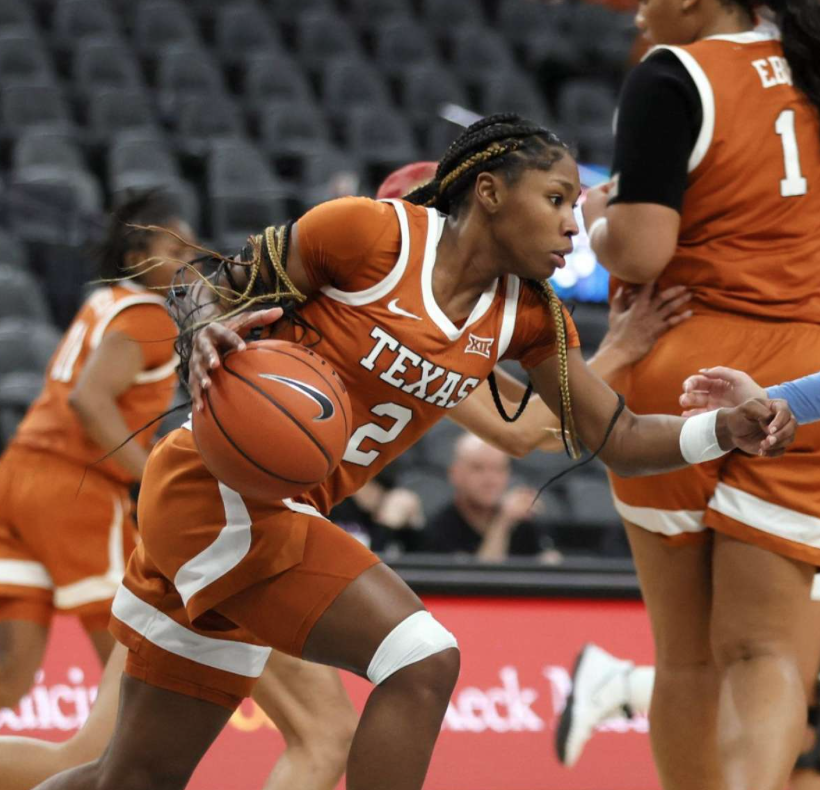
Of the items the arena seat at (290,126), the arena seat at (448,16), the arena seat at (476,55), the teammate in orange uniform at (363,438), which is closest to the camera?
the teammate in orange uniform at (363,438)

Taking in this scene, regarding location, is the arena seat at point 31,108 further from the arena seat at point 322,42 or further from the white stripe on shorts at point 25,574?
the white stripe on shorts at point 25,574

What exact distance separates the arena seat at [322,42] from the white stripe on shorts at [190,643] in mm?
9993

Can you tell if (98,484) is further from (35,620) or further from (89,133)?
(89,133)

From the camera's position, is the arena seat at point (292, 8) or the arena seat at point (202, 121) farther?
the arena seat at point (292, 8)

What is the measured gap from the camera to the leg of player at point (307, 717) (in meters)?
3.57

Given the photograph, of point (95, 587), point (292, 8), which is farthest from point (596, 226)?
point (292, 8)

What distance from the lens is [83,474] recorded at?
4.37 metres

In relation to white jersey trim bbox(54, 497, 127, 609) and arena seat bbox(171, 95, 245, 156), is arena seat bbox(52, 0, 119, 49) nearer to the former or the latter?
arena seat bbox(171, 95, 245, 156)

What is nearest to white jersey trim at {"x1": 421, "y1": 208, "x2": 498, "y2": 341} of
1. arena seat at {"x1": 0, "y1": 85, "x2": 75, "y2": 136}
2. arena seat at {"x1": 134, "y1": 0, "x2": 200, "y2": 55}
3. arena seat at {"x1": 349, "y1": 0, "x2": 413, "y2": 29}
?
arena seat at {"x1": 0, "y1": 85, "x2": 75, "y2": 136}

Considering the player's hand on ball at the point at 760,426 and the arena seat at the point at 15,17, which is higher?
the arena seat at the point at 15,17

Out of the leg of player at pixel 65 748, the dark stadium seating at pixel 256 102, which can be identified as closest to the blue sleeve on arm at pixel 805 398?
the leg of player at pixel 65 748

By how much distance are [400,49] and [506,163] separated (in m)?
10.1

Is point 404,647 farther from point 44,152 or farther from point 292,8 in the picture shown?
point 292,8

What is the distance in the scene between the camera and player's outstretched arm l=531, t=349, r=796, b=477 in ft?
9.86
